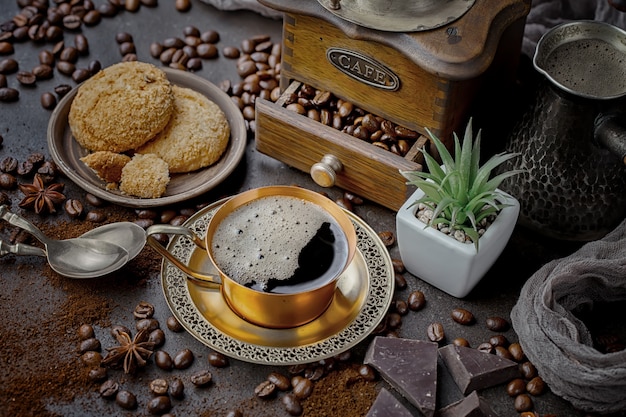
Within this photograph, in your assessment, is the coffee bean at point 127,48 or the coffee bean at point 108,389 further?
the coffee bean at point 127,48

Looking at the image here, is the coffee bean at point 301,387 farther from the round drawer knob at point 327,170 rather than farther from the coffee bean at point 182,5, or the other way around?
the coffee bean at point 182,5

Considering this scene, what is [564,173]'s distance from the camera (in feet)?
6.76

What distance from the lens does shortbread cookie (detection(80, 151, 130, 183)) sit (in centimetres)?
215

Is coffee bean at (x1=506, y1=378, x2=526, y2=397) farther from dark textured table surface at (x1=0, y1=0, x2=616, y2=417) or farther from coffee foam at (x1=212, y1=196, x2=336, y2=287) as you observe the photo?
coffee foam at (x1=212, y1=196, x2=336, y2=287)

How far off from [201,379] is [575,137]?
1056mm

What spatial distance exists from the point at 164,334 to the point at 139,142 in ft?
1.83

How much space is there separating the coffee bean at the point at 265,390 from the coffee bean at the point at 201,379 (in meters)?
0.11

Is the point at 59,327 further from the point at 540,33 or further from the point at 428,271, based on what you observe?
the point at 540,33

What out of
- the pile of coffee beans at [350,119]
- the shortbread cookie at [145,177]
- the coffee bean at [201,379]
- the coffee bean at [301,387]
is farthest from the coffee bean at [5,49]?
the coffee bean at [301,387]

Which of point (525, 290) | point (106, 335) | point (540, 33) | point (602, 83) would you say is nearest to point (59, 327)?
point (106, 335)

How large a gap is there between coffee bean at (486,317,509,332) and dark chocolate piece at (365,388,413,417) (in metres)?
0.36

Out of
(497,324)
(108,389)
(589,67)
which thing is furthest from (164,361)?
(589,67)

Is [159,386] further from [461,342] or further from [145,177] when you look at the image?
[461,342]

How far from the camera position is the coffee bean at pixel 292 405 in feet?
5.90
